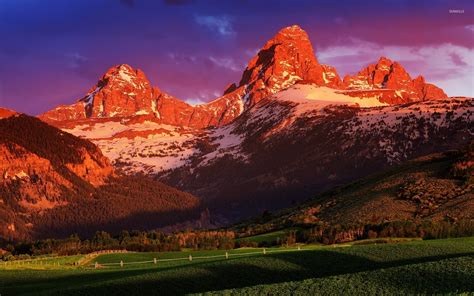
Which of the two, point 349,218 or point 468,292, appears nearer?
point 468,292

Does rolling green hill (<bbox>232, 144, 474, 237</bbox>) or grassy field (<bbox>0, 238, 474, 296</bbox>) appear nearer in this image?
grassy field (<bbox>0, 238, 474, 296</bbox>)

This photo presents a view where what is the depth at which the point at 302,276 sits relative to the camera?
211 ft

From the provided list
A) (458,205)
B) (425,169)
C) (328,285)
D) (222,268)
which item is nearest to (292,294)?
(328,285)

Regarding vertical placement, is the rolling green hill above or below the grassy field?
above

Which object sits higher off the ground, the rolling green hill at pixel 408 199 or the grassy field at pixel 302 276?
the rolling green hill at pixel 408 199

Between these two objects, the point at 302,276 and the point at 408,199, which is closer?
the point at 302,276

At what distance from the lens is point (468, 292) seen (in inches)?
1586

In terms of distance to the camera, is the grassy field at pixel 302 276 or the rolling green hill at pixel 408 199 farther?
the rolling green hill at pixel 408 199

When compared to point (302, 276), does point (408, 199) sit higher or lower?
higher

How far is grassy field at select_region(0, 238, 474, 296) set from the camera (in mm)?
46719

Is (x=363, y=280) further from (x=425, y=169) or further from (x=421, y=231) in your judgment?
(x=425, y=169)

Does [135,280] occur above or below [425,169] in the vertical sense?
below

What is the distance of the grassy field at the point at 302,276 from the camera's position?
46719mm

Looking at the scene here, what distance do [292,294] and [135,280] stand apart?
20129mm
